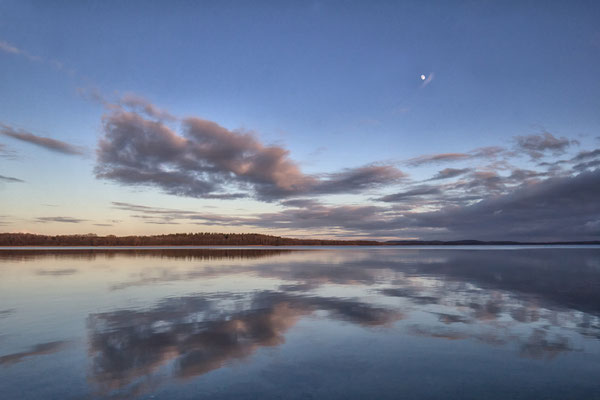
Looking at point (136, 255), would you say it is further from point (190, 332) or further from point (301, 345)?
point (301, 345)

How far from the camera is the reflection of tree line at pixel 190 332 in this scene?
680cm

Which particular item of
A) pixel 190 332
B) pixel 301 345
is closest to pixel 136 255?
pixel 190 332

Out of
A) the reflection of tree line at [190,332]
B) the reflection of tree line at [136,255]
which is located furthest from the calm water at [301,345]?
the reflection of tree line at [136,255]

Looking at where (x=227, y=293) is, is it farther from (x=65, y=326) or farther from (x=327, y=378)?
(x=327, y=378)

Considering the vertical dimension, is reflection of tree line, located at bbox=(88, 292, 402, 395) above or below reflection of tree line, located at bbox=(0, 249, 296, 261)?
below

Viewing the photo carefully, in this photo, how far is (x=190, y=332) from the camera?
30.7ft

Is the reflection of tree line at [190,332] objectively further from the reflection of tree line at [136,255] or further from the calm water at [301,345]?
the reflection of tree line at [136,255]

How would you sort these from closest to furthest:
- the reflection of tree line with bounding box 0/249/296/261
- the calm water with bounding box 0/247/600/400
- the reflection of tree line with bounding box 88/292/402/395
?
the calm water with bounding box 0/247/600/400, the reflection of tree line with bounding box 88/292/402/395, the reflection of tree line with bounding box 0/249/296/261

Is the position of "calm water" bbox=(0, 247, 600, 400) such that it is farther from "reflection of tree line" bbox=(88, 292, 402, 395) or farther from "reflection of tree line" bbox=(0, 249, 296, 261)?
"reflection of tree line" bbox=(0, 249, 296, 261)

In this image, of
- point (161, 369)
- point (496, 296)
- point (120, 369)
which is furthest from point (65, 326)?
point (496, 296)

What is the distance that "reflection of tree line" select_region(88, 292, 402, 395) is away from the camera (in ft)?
22.3

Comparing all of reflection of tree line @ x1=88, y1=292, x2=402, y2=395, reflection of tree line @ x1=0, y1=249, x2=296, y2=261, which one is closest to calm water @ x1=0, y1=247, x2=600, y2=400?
reflection of tree line @ x1=88, y1=292, x2=402, y2=395

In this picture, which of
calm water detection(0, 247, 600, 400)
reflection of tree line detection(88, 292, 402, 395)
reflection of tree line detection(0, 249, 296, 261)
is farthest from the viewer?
reflection of tree line detection(0, 249, 296, 261)

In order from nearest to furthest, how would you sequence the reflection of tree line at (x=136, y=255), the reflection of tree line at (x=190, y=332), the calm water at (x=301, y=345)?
1. the calm water at (x=301, y=345)
2. the reflection of tree line at (x=190, y=332)
3. the reflection of tree line at (x=136, y=255)
